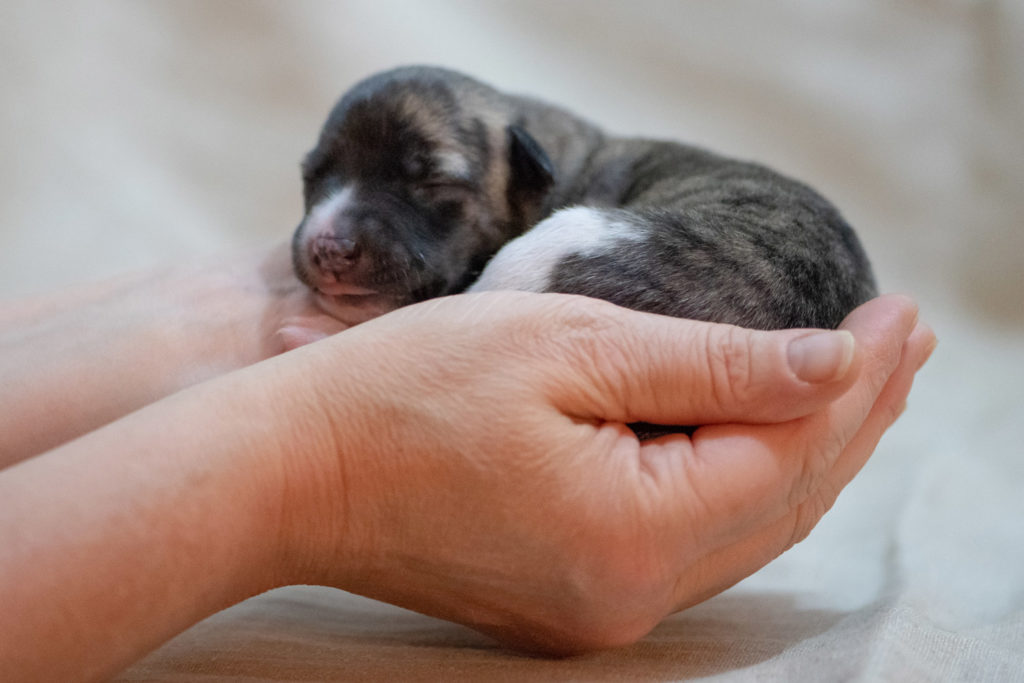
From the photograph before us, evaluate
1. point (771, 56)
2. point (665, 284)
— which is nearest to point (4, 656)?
point (665, 284)

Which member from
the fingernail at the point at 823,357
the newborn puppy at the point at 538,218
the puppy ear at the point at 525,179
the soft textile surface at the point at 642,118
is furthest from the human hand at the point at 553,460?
the soft textile surface at the point at 642,118

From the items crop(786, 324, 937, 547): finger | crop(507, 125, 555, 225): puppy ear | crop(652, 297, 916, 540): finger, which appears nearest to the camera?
crop(652, 297, 916, 540): finger

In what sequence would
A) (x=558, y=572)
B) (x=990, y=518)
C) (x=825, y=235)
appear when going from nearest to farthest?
(x=558, y=572) → (x=825, y=235) → (x=990, y=518)

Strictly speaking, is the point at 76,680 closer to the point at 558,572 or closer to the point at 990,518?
the point at 558,572

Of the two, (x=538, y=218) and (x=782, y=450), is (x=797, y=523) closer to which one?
(x=782, y=450)

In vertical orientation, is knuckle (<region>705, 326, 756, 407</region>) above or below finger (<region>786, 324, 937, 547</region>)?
above

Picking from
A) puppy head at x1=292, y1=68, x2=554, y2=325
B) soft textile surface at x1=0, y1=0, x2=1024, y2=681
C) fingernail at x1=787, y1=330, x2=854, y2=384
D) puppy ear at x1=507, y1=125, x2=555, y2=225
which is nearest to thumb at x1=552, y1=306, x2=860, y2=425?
fingernail at x1=787, y1=330, x2=854, y2=384

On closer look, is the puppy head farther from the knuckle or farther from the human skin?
the knuckle
